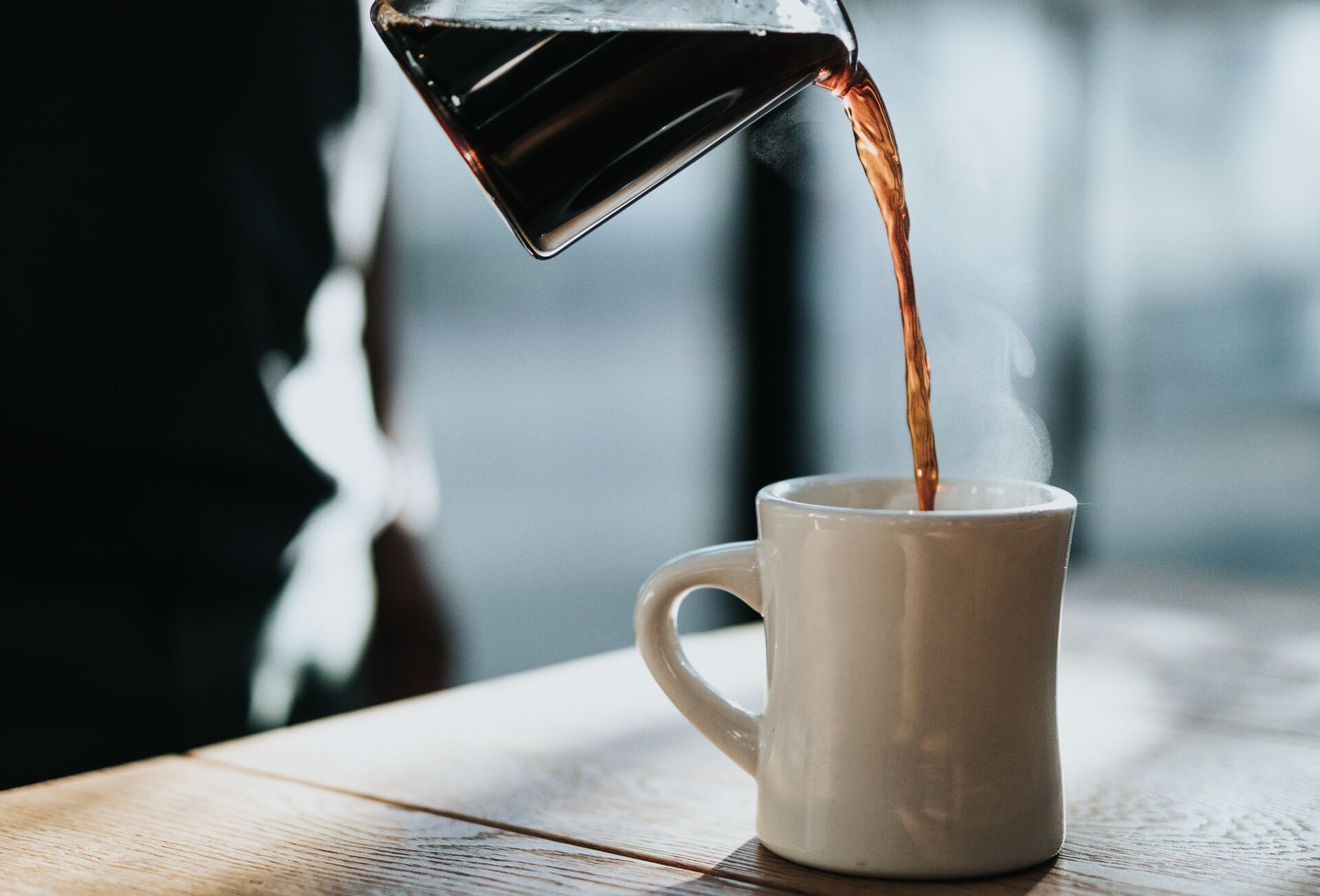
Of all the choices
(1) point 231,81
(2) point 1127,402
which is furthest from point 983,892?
(2) point 1127,402

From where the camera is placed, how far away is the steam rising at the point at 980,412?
141cm

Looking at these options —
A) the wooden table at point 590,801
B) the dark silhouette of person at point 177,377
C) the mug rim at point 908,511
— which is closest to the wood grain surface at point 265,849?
the wooden table at point 590,801

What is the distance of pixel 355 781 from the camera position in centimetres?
63

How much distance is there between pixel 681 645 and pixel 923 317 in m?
1.60

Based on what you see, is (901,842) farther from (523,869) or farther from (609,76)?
(609,76)

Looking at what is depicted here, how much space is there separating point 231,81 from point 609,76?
798 mm

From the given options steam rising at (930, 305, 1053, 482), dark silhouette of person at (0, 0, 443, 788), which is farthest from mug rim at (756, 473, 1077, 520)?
dark silhouette of person at (0, 0, 443, 788)

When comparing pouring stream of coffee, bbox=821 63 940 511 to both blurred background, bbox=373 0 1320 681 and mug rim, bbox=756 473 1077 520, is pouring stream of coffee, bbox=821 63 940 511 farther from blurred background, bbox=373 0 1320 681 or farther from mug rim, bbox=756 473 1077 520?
blurred background, bbox=373 0 1320 681

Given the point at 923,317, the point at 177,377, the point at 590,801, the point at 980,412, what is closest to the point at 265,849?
the point at 590,801

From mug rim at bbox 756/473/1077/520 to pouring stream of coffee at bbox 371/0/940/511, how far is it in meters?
0.14

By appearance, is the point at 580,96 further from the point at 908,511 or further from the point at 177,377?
the point at 177,377

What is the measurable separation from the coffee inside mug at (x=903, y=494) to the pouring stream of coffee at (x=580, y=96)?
144mm

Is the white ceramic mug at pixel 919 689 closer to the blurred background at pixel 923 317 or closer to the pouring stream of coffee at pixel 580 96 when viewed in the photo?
the pouring stream of coffee at pixel 580 96

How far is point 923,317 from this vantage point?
6.82 ft
